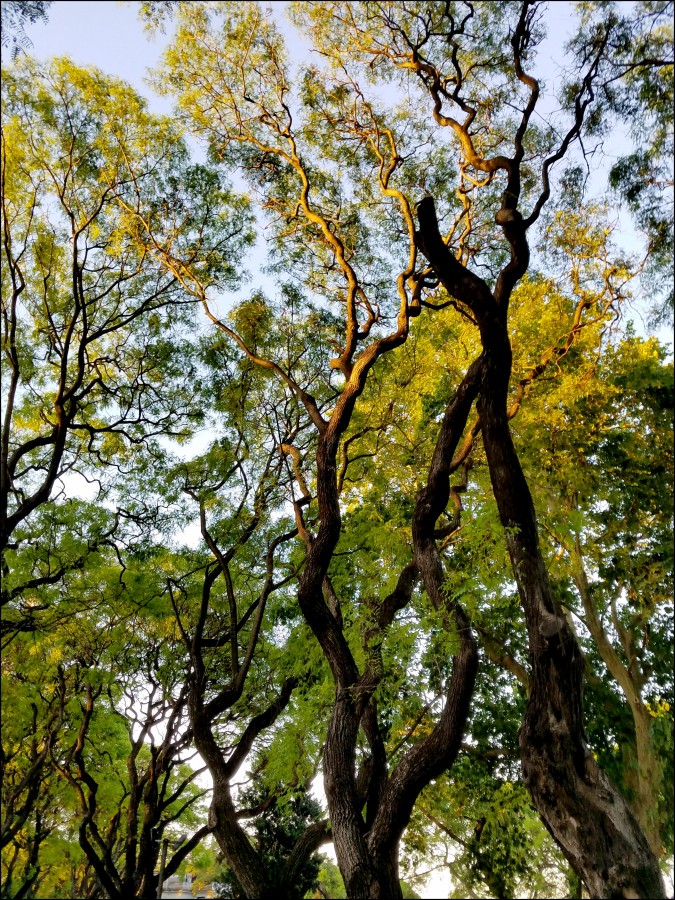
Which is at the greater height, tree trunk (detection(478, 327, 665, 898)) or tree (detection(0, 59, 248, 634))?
tree (detection(0, 59, 248, 634))

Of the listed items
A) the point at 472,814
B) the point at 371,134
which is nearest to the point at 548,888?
the point at 472,814

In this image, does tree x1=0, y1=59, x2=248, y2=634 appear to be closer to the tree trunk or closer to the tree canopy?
the tree canopy

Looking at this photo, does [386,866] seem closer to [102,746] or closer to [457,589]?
[457,589]

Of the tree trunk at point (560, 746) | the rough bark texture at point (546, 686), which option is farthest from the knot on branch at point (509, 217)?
the tree trunk at point (560, 746)

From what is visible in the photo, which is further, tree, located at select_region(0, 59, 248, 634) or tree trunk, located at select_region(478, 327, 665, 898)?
tree, located at select_region(0, 59, 248, 634)

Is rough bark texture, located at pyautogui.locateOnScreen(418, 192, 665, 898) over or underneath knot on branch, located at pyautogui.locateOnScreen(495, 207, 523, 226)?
underneath

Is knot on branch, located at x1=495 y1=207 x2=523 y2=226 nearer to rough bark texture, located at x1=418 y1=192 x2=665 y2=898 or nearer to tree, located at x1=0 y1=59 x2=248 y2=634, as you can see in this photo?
rough bark texture, located at x1=418 y1=192 x2=665 y2=898

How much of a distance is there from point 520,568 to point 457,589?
35.0 inches

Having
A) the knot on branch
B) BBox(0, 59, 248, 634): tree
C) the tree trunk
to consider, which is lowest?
the tree trunk

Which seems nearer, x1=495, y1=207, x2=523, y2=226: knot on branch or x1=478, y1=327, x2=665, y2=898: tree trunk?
x1=478, y1=327, x2=665, y2=898: tree trunk

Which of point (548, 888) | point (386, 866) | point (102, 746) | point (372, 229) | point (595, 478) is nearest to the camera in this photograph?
point (386, 866)

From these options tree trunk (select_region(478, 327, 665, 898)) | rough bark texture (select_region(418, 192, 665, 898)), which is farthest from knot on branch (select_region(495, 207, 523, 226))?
tree trunk (select_region(478, 327, 665, 898))

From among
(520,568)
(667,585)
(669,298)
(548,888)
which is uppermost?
(669,298)

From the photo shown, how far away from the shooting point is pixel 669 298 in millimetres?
7156
